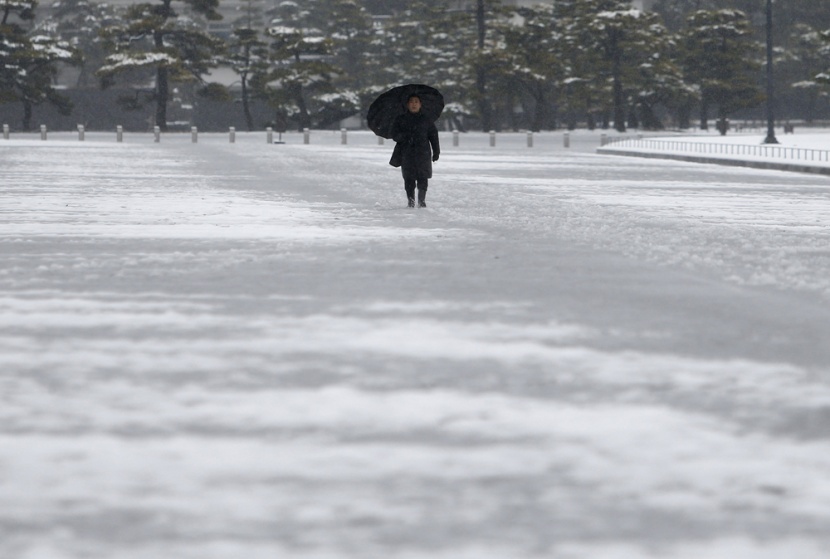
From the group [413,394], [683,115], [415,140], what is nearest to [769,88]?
[415,140]

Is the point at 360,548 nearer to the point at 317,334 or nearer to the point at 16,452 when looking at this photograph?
the point at 16,452

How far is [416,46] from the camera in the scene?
3428 inches

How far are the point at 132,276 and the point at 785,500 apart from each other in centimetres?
826

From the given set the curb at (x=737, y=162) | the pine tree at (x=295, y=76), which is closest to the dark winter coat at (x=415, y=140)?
the curb at (x=737, y=162)

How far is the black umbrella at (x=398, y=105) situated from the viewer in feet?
67.8

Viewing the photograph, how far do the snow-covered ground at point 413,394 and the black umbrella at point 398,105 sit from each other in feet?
Answer: 10.9

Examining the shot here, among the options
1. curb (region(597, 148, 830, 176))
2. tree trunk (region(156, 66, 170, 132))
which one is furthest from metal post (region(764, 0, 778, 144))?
tree trunk (region(156, 66, 170, 132))

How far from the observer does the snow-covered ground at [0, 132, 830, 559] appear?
16.3ft

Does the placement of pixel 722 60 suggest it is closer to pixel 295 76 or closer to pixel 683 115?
pixel 683 115

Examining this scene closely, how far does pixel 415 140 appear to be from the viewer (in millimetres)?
20688

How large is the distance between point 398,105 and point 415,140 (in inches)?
21.4

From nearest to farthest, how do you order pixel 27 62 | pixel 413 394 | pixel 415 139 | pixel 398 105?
pixel 413 394 < pixel 415 139 < pixel 398 105 < pixel 27 62

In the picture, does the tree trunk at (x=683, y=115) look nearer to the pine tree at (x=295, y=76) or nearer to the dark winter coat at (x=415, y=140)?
the pine tree at (x=295, y=76)

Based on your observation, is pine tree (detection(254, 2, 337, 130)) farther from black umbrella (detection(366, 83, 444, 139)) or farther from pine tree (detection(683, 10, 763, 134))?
black umbrella (detection(366, 83, 444, 139))
